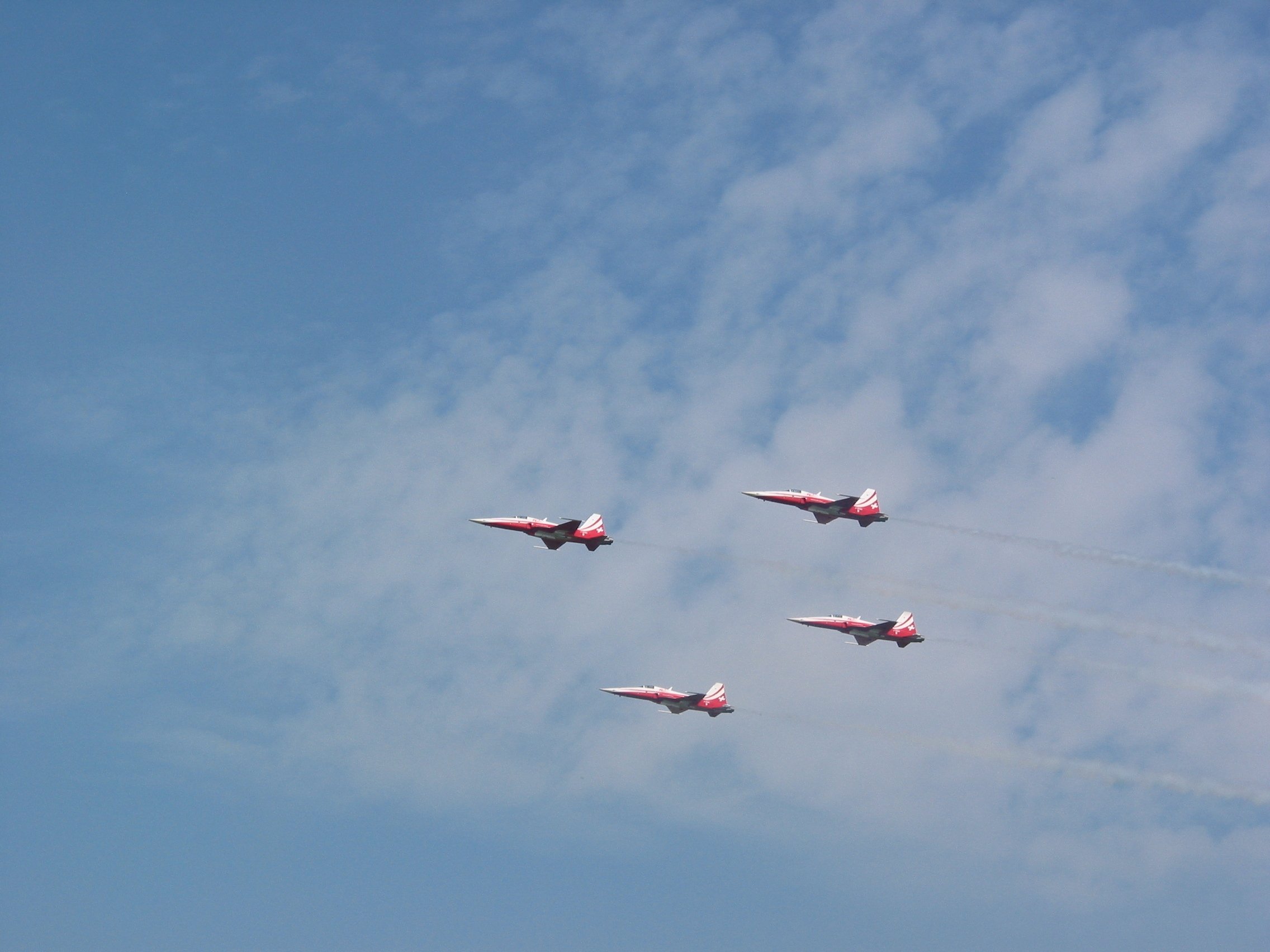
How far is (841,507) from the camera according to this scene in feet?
590

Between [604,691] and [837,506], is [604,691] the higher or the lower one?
the lower one

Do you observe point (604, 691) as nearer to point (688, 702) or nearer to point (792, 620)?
point (688, 702)

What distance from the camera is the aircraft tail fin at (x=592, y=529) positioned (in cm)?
17162

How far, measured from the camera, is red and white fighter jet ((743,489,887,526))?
179 metres

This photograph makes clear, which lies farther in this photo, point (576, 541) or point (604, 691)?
point (604, 691)

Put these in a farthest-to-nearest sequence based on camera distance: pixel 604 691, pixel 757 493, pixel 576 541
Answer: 1. pixel 604 691
2. pixel 757 493
3. pixel 576 541

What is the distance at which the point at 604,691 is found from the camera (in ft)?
654

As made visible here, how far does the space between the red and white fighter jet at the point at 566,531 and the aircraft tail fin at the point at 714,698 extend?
30.6m

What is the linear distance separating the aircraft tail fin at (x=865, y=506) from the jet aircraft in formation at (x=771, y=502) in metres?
0.07

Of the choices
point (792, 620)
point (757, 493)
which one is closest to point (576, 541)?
point (757, 493)

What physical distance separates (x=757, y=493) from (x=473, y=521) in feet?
121

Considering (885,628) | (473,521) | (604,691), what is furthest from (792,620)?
(473,521)

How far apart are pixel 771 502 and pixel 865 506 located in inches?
507

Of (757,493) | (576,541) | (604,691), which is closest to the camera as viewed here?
(576,541)
